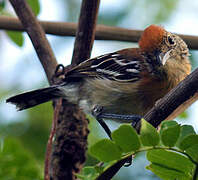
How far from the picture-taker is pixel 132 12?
717cm

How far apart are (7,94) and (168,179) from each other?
4.55 metres

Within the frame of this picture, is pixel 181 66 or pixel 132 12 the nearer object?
pixel 181 66

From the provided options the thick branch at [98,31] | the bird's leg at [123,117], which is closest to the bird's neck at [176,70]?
the thick branch at [98,31]

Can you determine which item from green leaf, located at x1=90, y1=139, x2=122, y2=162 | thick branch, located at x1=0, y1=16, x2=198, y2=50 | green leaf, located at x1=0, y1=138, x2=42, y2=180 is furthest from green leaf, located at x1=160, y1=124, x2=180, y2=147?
thick branch, located at x1=0, y1=16, x2=198, y2=50

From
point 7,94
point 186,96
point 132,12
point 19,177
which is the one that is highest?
point 186,96

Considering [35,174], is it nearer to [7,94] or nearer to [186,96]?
[186,96]

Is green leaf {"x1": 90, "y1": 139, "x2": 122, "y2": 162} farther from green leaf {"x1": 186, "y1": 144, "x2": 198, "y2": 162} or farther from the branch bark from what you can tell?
the branch bark

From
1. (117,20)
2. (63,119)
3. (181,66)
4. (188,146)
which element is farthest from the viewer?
(117,20)

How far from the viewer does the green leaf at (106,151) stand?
190 centimetres

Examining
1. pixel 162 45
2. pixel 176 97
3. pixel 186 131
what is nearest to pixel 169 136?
pixel 186 131

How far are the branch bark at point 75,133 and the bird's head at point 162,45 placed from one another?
→ 649mm

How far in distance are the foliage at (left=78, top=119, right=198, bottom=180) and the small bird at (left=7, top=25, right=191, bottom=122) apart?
73.3 inches

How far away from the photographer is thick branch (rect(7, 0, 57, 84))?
3.79 meters

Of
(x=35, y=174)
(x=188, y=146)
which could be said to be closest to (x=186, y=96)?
(x=188, y=146)
